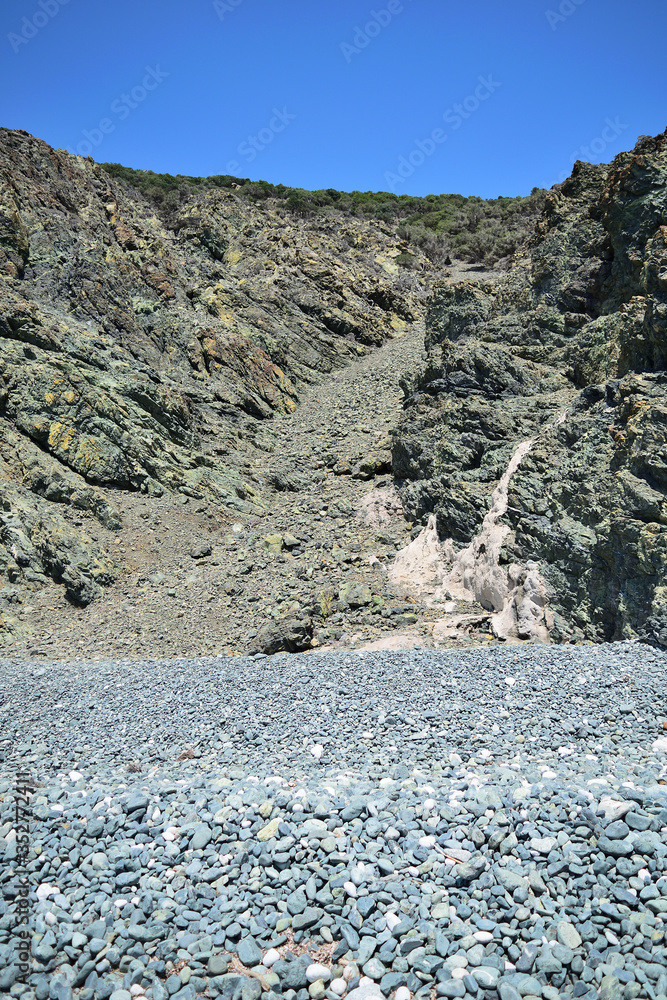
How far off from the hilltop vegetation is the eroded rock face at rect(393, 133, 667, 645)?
3117cm

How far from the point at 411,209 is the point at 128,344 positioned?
4817 centimetres

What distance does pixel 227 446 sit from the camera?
74.2 ft

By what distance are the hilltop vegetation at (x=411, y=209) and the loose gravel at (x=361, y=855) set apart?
4396 centimetres

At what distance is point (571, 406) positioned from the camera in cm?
1297

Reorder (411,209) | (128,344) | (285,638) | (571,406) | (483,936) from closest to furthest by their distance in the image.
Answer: (483,936) < (285,638) < (571,406) < (128,344) < (411,209)

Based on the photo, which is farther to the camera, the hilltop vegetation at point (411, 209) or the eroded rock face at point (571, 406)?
the hilltop vegetation at point (411, 209)

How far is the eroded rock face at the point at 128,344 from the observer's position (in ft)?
52.7

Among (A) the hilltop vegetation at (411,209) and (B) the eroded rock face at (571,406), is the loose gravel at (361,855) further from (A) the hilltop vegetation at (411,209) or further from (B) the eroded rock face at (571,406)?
(A) the hilltop vegetation at (411,209)

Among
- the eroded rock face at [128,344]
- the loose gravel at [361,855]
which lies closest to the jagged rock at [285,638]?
the loose gravel at [361,855]

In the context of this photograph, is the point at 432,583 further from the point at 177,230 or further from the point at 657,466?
the point at 177,230

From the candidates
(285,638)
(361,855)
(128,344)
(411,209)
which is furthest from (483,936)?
(411,209)
